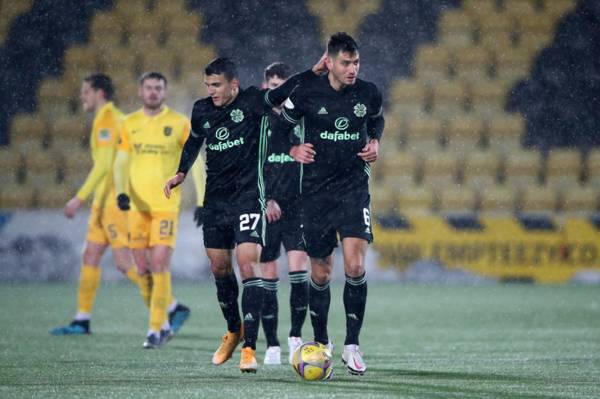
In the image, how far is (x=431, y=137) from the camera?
1862 centimetres

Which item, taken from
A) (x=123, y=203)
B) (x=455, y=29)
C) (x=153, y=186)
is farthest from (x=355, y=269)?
(x=455, y=29)

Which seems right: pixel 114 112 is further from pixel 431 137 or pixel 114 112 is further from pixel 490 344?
pixel 431 137

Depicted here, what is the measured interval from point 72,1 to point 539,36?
748 centimetres

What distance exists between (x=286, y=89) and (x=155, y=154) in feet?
8.31

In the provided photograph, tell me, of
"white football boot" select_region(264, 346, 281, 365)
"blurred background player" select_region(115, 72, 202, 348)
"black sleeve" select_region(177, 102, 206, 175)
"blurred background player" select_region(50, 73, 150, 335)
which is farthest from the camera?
"blurred background player" select_region(50, 73, 150, 335)

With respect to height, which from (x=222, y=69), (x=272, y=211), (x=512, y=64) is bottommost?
(x=272, y=211)

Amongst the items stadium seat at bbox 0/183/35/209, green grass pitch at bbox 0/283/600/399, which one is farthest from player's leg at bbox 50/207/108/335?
stadium seat at bbox 0/183/35/209

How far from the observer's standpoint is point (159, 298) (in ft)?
29.7

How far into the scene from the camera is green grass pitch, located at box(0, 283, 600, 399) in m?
6.11

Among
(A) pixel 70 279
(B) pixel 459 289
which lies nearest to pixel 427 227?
(B) pixel 459 289

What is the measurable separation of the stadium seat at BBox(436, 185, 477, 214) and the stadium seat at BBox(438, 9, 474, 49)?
108 inches

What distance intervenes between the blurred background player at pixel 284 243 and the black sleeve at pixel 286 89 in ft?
1.70

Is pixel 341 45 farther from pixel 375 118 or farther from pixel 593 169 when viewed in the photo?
pixel 593 169

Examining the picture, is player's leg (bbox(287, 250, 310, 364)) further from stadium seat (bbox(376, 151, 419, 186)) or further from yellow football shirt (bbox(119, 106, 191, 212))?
stadium seat (bbox(376, 151, 419, 186))
